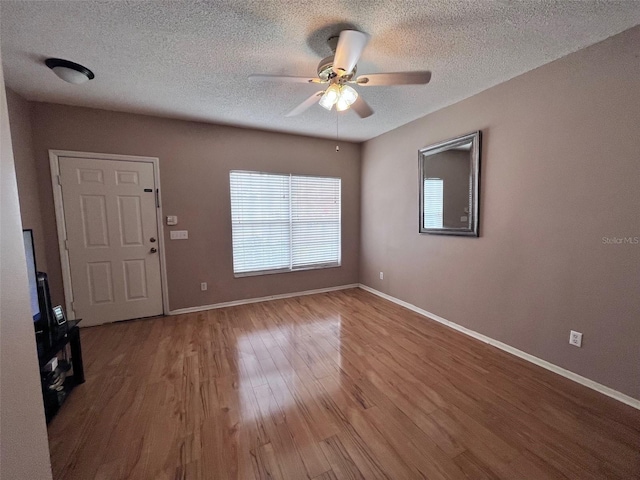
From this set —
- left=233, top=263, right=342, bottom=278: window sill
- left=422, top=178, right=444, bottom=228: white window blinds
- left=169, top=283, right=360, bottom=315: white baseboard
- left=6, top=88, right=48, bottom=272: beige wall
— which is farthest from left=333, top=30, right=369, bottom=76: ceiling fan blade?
left=169, top=283, right=360, bottom=315: white baseboard

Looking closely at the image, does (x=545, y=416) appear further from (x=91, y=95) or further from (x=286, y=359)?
(x=91, y=95)

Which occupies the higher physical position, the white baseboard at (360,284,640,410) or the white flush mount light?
the white flush mount light

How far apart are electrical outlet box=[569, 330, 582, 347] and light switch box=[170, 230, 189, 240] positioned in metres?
4.11

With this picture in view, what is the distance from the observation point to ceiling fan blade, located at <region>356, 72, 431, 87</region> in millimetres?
1705

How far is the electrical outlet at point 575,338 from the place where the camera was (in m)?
1.98

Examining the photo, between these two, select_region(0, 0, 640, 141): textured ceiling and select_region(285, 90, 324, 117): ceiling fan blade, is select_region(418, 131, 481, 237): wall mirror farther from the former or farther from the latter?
select_region(285, 90, 324, 117): ceiling fan blade

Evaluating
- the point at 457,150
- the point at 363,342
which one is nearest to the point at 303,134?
the point at 457,150

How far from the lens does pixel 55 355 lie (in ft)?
5.68

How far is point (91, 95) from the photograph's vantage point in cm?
261

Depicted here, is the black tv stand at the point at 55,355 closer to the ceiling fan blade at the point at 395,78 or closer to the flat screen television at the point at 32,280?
the flat screen television at the point at 32,280

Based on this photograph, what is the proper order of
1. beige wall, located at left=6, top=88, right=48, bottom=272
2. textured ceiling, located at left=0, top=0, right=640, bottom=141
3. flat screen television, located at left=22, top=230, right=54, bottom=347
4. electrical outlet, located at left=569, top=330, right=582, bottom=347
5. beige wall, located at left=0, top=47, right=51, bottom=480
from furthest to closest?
beige wall, located at left=6, top=88, right=48, bottom=272
electrical outlet, located at left=569, top=330, right=582, bottom=347
flat screen television, located at left=22, top=230, right=54, bottom=347
textured ceiling, located at left=0, top=0, right=640, bottom=141
beige wall, located at left=0, top=47, right=51, bottom=480

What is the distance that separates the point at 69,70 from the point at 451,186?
368 centimetres

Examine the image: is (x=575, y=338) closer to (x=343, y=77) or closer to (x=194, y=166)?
(x=343, y=77)

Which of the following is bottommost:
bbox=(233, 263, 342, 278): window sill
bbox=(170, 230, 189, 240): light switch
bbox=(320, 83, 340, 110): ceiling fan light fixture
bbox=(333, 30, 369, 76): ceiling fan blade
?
bbox=(233, 263, 342, 278): window sill
